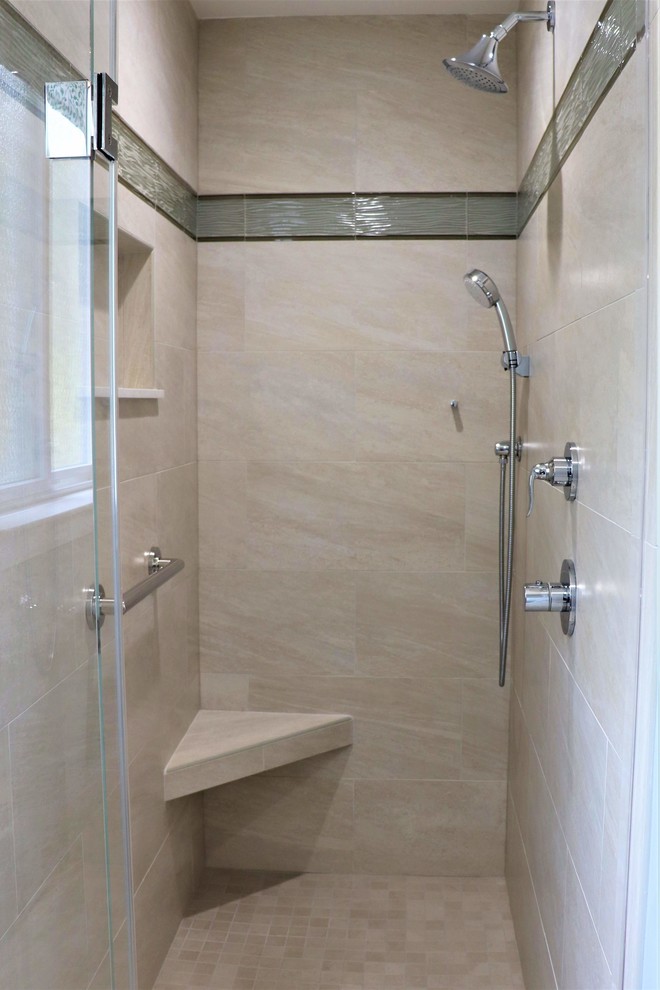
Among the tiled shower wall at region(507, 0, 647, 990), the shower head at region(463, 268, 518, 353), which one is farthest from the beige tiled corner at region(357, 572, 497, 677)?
the shower head at region(463, 268, 518, 353)

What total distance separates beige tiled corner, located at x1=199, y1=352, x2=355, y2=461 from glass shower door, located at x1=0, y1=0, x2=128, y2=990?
5.34 ft

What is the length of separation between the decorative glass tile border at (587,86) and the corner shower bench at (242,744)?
1609mm

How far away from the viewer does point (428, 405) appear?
8.91 ft

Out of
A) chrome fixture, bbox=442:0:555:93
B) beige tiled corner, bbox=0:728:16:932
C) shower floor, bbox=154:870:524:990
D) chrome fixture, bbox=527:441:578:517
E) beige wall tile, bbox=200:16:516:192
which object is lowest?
shower floor, bbox=154:870:524:990

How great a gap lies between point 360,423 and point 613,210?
1445 mm

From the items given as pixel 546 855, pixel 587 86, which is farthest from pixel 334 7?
pixel 546 855

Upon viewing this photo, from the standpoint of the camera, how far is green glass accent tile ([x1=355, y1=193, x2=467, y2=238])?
2.67 metres

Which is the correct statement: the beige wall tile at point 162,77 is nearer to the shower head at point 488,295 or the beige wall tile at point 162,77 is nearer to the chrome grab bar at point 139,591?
the shower head at point 488,295

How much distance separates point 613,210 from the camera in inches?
52.8

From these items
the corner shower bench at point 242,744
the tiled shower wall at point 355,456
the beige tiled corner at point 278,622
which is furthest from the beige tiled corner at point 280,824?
the beige tiled corner at point 278,622

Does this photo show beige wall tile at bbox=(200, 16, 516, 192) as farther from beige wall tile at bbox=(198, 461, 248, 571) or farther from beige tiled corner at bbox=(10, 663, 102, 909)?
beige tiled corner at bbox=(10, 663, 102, 909)

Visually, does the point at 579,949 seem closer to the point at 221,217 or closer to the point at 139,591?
the point at 139,591

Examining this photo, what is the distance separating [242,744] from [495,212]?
173cm

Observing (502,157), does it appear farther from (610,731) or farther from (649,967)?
(649,967)
